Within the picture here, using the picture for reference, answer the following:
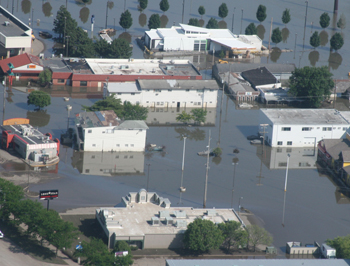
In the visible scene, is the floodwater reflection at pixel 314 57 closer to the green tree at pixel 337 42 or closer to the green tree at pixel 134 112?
the green tree at pixel 337 42

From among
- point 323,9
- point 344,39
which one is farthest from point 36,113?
point 323,9

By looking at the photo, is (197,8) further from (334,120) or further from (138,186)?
Answer: (138,186)

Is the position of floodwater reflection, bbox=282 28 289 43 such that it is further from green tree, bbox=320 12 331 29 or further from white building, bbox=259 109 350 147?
white building, bbox=259 109 350 147

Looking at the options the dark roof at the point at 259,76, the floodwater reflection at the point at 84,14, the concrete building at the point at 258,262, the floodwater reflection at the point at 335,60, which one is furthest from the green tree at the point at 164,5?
the concrete building at the point at 258,262

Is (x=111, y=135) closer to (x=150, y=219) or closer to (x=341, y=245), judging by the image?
(x=150, y=219)

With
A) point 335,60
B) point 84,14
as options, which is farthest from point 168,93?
point 84,14
